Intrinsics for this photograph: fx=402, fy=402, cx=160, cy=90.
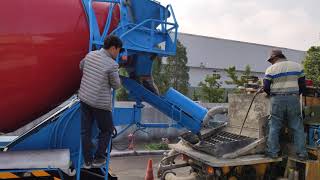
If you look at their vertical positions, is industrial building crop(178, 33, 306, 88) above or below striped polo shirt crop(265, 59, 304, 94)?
above

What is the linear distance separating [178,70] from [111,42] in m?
16.6

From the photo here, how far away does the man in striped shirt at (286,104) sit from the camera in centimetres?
560

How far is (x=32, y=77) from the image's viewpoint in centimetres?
428

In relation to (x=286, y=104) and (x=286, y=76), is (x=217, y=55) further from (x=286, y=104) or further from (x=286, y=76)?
(x=286, y=104)

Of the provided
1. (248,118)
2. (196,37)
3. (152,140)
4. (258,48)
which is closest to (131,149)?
(152,140)

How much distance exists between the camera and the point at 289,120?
5695mm

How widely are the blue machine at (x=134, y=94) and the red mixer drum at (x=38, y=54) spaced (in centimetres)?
16

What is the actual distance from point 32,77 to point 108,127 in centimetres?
97

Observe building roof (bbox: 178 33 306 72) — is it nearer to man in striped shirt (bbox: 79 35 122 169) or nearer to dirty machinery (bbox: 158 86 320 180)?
dirty machinery (bbox: 158 86 320 180)

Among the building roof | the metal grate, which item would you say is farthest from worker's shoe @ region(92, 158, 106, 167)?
the building roof

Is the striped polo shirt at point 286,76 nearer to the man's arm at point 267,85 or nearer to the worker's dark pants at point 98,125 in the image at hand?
the man's arm at point 267,85

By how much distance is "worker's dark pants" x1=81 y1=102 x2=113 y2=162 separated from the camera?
4383mm

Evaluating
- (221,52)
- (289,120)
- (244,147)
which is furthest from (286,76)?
(221,52)

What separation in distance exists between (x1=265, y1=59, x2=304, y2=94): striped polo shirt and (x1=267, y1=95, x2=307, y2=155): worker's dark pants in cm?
10
